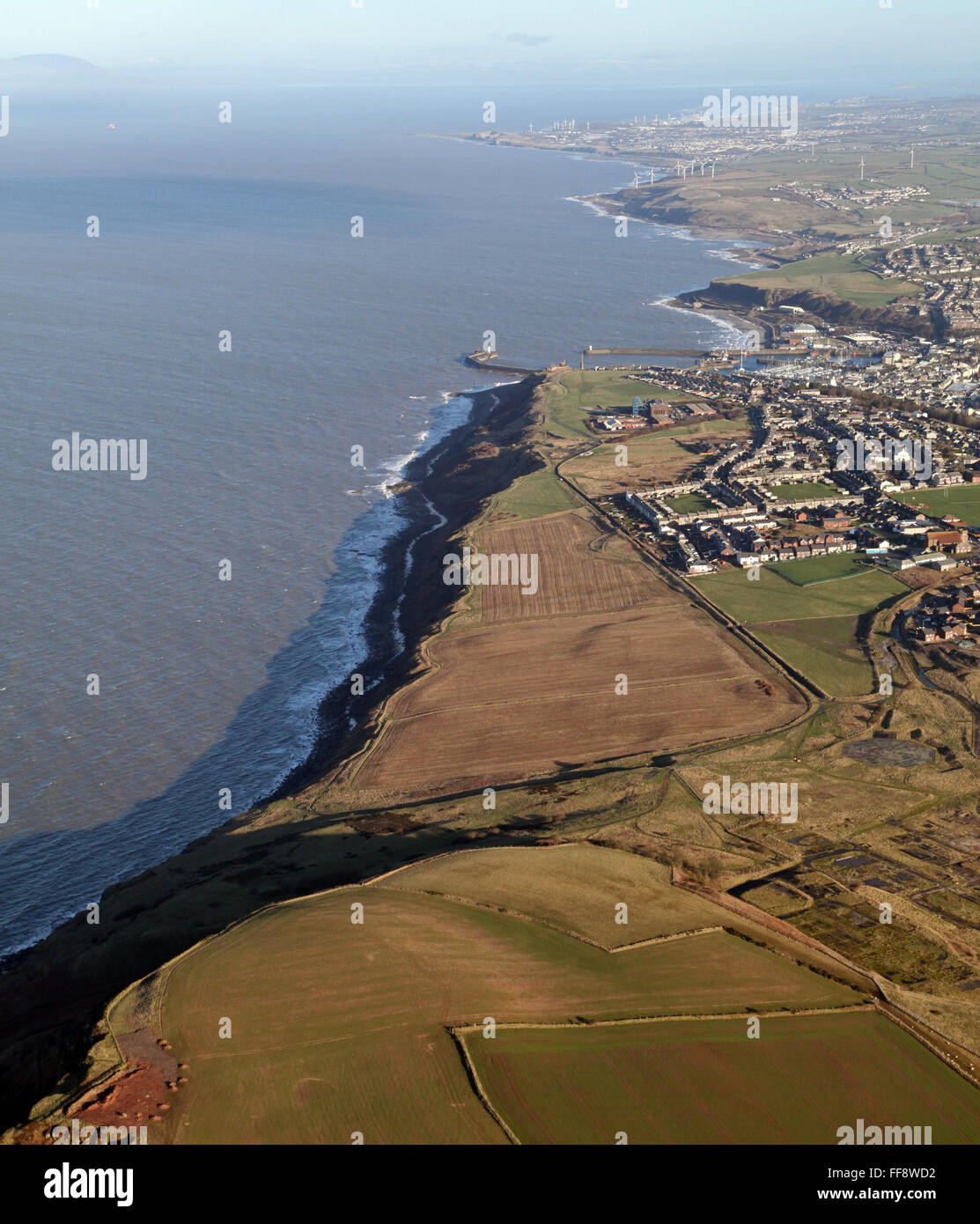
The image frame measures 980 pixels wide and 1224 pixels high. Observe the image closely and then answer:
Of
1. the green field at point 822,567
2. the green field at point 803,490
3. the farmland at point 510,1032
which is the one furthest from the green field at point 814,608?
the farmland at point 510,1032

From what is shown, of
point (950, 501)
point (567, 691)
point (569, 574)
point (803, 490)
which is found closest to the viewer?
point (567, 691)

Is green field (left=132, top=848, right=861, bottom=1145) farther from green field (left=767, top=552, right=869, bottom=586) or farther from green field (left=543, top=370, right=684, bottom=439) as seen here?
green field (left=543, top=370, right=684, bottom=439)

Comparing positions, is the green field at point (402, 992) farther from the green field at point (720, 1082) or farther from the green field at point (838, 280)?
the green field at point (838, 280)

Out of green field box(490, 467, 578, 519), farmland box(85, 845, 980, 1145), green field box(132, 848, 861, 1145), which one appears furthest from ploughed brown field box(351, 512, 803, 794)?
green field box(490, 467, 578, 519)

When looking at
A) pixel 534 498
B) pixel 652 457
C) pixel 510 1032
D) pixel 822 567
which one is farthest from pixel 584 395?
pixel 510 1032

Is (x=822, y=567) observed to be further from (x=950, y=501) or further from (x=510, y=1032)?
(x=510, y=1032)

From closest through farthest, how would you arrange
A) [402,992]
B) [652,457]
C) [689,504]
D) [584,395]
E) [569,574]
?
[402,992] < [569,574] < [689,504] < [652,457] < [584,395]
